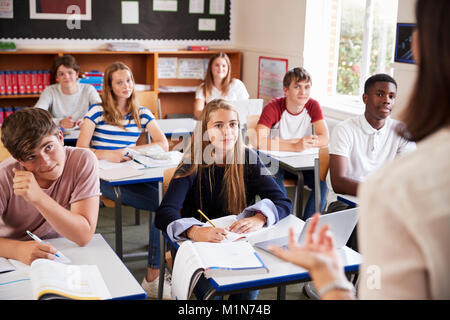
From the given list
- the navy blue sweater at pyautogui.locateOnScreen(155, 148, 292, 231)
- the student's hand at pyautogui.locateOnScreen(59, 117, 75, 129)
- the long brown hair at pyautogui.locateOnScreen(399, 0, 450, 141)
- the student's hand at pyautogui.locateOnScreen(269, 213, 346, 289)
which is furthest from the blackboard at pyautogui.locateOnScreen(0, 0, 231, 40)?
the long brown hair at pyautogui.locateOnScreen(399, 0, 450, 141)

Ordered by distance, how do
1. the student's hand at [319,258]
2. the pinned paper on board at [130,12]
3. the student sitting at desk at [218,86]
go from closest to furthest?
1. the student's hand at [319,258]
2. the student sitting at desk at [218,86]
3. the pinned paper on board at [130,12]

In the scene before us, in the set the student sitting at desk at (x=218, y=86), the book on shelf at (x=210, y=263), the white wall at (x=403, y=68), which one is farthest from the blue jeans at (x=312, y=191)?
the student sitting at desk at (x=218, y=86)

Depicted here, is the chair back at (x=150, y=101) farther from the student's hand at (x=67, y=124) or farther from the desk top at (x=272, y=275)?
the desk top at (x=272, y=275)

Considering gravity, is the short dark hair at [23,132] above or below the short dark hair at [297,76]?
below

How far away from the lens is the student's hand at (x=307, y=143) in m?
3.66

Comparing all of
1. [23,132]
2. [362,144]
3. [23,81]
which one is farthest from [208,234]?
[23,81]

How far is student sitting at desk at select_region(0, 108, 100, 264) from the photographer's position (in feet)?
5.51

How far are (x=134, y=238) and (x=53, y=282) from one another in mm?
2374

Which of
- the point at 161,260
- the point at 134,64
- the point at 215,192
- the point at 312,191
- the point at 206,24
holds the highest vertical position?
the point at 206,24

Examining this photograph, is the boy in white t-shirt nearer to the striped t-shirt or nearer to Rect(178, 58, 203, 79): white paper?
the striped t-shirt

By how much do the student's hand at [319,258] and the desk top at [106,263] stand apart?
0.76 metres

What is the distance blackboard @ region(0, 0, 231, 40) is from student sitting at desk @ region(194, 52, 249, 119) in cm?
113

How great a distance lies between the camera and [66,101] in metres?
4.68

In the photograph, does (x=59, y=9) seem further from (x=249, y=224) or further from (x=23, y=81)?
(x=249, y=224)
